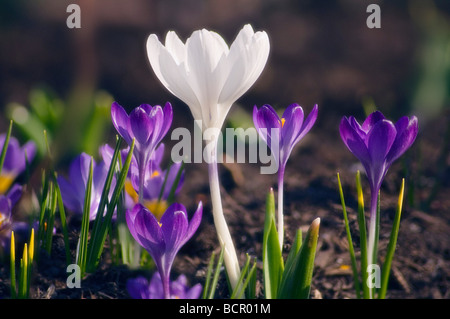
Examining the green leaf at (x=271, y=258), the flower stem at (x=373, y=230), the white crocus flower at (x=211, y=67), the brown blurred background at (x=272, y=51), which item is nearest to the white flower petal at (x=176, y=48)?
the white crocus flower at (x=211, y=67)

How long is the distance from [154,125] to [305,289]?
1.07 ft

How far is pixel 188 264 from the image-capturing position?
44.6 inches

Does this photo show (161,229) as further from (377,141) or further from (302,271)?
(377,141)

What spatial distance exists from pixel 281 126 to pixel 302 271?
0.22m

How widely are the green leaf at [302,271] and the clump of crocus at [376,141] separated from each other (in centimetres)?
10

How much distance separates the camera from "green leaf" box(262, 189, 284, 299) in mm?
856

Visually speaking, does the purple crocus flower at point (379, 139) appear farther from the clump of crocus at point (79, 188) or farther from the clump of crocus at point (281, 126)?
the clump of crocus at point (79, 188)

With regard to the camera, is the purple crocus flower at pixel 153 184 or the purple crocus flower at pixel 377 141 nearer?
the purple crocus flower at pixel 377 141

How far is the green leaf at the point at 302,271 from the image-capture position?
0.78 metres

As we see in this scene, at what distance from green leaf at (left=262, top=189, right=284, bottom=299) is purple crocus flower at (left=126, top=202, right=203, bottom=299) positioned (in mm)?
122

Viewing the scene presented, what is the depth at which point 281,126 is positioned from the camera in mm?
875

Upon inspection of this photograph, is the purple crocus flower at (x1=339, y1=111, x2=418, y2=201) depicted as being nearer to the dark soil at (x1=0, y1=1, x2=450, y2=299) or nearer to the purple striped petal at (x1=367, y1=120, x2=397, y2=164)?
the purple striped petal at (x1=367, y1=120, x2=397, y2=164)

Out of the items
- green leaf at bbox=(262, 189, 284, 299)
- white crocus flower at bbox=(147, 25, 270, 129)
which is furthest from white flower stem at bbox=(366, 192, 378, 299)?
white crocus flower at bbox=(147, 25, 270, 129)
